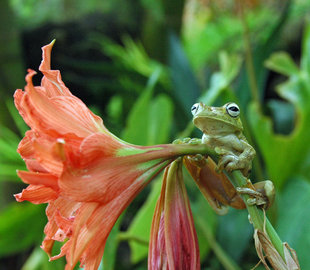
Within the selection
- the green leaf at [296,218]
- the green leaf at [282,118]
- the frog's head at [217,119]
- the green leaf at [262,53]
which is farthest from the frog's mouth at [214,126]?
the green leaf at [282,118]

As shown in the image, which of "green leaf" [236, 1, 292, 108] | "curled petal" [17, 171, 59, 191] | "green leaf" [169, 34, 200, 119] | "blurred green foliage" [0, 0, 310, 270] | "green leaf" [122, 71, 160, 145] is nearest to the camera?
"curled petal" [17, 171, 59, 191]

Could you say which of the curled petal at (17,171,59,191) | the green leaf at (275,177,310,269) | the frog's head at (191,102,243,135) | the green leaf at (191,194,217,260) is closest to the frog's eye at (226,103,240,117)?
the frog's head at (191,102,243,135)

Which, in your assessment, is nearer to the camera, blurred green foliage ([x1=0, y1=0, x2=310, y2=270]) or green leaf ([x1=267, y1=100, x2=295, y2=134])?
blurred green foliage ([x1=0, y1=0, x2=310, y2=270])

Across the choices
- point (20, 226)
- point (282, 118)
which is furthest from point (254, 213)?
point (282, 118)

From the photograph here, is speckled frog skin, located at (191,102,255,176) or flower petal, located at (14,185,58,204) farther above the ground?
speckled frog skin, located at (191,102,255,176)

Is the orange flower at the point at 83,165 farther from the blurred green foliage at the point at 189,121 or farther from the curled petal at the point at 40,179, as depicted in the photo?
the blurred green foliage at the point at 189,121

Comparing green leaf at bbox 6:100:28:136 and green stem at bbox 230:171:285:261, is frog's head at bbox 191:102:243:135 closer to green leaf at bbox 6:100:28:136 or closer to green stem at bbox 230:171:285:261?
green stem at bbox 230:171:285:261

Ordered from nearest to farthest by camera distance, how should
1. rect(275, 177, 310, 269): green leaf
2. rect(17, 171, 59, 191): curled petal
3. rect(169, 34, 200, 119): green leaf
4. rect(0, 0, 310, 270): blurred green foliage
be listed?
1. rect(17, 171, 59, 191): curled petal
2. rect(275, 177, 310, 269): green leaf
3. rect(0, 0, 310, 270): blurred green foliage
4. rect(169, 34, 200, 119): green leaf

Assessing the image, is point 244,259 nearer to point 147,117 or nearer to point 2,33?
point 147,117
